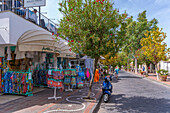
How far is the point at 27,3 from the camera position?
10562 millimetres

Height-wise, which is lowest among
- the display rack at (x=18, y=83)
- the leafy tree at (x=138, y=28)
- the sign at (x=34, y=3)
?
the display rack at (x=18, y=83)

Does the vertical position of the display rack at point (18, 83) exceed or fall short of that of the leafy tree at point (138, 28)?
it falls short

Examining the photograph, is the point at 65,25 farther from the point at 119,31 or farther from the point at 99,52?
the point at 119,31

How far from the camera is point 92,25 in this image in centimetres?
679

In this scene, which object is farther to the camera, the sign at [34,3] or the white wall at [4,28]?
the sign at [34,3]

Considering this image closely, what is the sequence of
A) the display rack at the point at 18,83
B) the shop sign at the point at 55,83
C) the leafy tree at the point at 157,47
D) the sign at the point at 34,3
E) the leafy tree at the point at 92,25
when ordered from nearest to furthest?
the leafy tree at the point at 92,25 → the shop sign at the point at 55,83 → the display rack at the point at 18,83 → the sign at the point at 34,3 → the leafy tree at the point at 157,47

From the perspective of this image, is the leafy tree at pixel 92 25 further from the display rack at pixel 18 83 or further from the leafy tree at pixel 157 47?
the leafy tree at pixel 157 47

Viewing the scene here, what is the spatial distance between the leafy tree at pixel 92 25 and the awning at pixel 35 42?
166cm

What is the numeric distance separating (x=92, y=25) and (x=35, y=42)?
10.6 ft

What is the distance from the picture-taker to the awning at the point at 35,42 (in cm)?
729

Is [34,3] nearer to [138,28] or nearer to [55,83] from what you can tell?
[55,83]

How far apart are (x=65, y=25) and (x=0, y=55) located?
394 centimetres

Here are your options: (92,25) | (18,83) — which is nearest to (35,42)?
(18,83)

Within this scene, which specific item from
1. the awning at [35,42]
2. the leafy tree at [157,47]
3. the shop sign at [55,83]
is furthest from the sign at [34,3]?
the leafy tree at [157,47]
